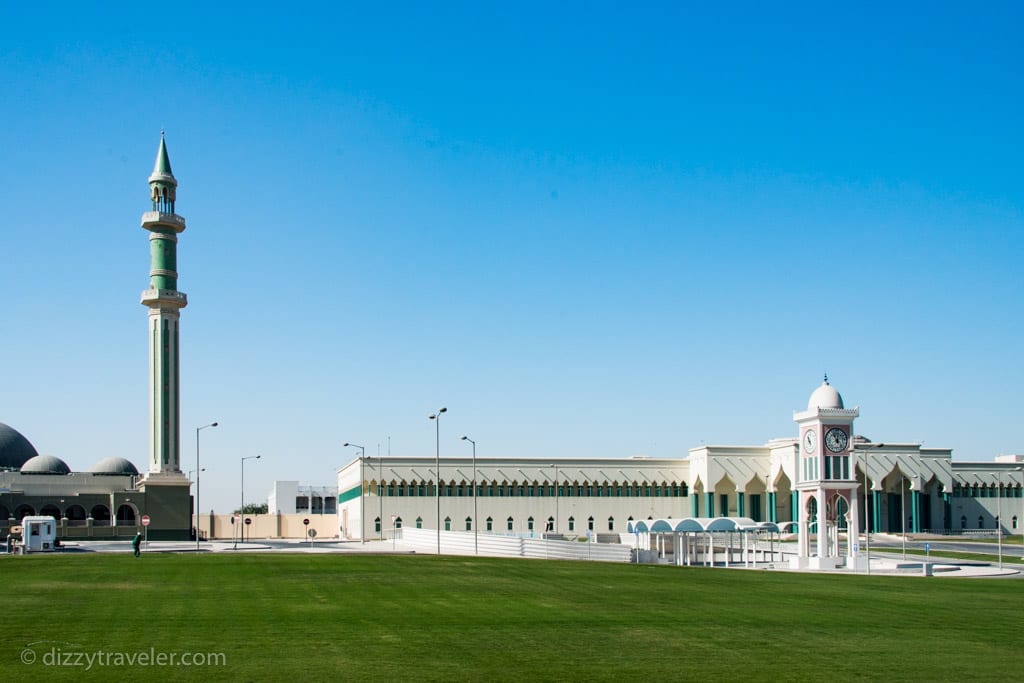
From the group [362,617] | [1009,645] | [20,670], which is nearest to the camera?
[20,670]

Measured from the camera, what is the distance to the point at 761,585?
4219 cm

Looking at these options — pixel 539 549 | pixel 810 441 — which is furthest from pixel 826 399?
pixel 539 549

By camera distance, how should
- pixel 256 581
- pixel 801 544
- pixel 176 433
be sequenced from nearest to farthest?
pixel 256 581 → pixel 801 544 → pixel 176 433

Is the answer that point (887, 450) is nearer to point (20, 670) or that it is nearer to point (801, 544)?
point (801, 544)

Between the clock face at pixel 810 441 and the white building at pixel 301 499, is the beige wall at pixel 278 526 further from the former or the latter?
the clock face at pixel 810 441

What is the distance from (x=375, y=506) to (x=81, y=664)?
301 ft

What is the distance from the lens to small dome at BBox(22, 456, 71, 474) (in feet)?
370

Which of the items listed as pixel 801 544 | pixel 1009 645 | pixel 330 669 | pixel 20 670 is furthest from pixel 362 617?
pixel 801 544

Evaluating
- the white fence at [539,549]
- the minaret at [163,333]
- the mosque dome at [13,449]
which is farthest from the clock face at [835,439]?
the mosque dome at [13,449]

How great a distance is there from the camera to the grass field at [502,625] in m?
20.7

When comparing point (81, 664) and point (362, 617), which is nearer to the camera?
point (81, 664)

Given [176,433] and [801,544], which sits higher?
[176,433]

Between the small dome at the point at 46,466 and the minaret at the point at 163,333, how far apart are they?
25706 millimetres

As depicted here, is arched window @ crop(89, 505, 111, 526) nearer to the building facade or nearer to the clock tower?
the building facade
